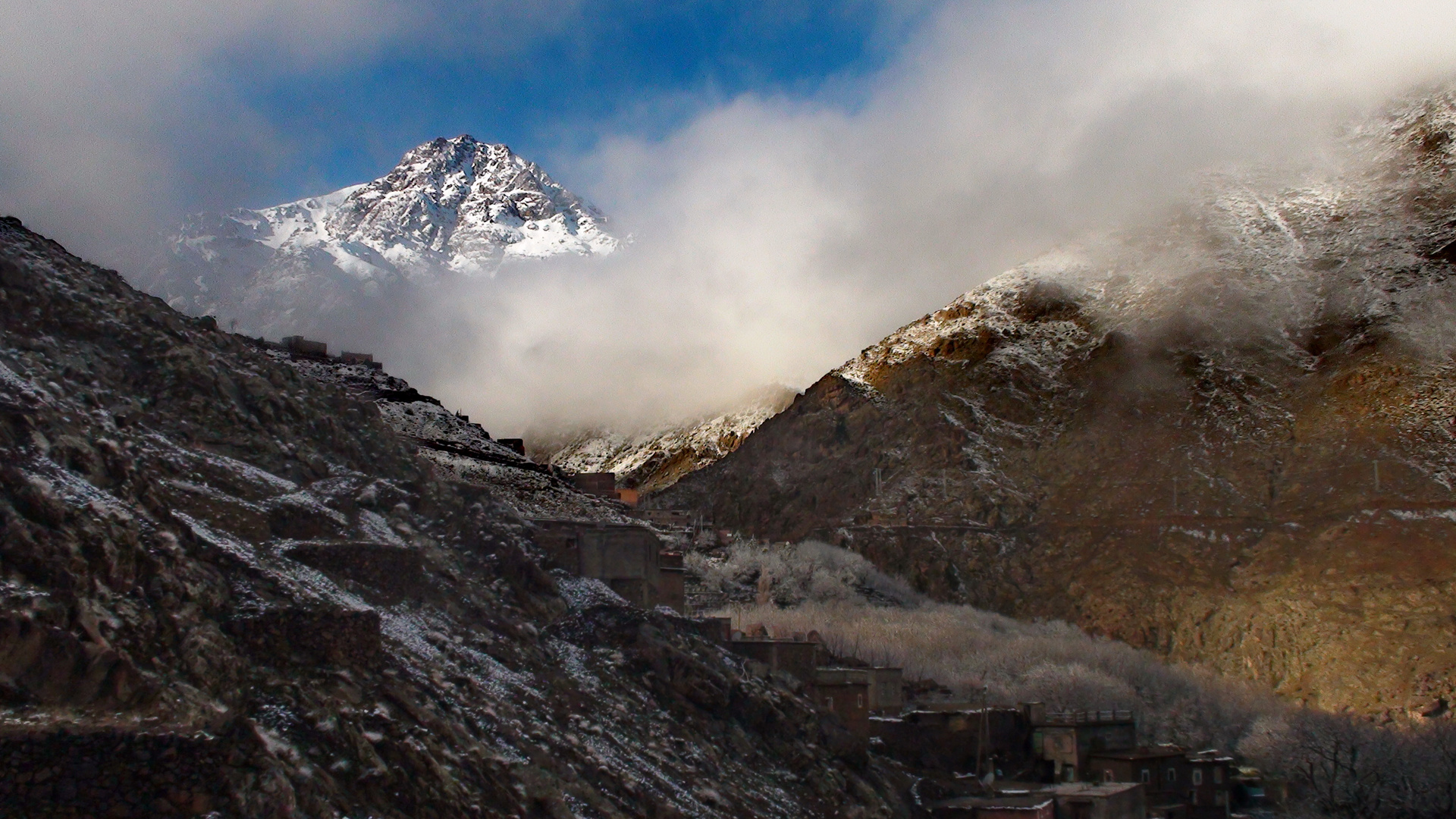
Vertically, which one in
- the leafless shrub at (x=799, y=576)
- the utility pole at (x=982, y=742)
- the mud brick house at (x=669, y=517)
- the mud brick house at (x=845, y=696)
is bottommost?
the utility pole at (x=982, y=742)

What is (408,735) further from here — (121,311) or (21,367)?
(121,311)

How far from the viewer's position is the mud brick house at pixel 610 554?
55.3 metres

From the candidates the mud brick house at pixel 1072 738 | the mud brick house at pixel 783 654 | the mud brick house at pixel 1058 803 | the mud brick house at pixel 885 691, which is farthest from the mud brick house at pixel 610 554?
the mud brick house at pixel 1072 738

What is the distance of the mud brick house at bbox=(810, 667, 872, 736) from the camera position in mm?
59750

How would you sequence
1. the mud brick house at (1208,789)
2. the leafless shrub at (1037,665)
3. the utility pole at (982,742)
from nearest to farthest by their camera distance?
the utility pole at (982,742)
the mud brick house at (1208,789)
the leafless shrub at (1037,665)

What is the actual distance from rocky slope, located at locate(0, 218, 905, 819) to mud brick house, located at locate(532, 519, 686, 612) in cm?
213

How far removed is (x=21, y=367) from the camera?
119 feet

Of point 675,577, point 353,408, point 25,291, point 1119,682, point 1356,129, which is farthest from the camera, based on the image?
point 1356,129

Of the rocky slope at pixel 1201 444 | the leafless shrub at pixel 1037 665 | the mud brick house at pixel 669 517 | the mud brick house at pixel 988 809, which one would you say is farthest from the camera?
the mud brick house at pixel 669 517

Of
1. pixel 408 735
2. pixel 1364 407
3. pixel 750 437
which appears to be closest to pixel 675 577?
pixel 408 735

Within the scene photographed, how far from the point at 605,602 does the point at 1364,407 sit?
349 feet

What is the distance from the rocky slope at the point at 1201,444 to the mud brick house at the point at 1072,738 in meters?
38.6

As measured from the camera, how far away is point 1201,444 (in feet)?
474

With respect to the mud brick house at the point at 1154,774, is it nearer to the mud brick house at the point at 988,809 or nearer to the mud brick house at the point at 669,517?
the mud brick house at the point at 988,809
